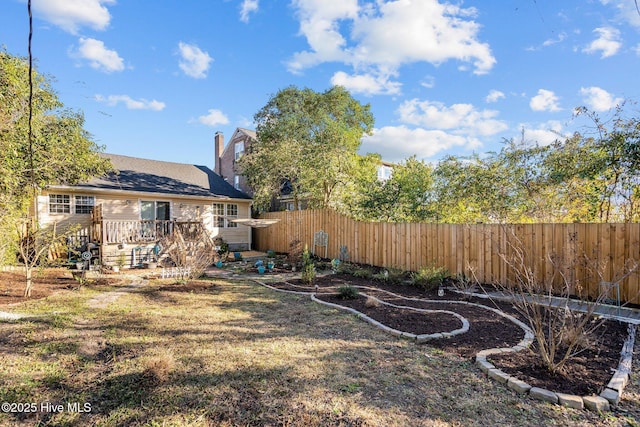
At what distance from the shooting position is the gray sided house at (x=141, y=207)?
36.9 feet

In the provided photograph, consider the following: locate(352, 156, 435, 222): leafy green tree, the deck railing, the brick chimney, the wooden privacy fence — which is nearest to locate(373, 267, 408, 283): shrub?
the wooden privacy fence

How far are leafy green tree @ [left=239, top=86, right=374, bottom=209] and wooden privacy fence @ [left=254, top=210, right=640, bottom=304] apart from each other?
1.45 m

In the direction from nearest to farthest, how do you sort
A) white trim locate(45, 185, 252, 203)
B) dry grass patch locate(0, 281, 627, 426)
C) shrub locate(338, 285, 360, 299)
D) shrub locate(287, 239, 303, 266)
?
dry grass patch locate(0, 281, 627, 426)
shrub locate(338, 285, 360, 299)
white trim locate(45, 185, 252, 203)
shrub locate(287, 239, 303, 266)

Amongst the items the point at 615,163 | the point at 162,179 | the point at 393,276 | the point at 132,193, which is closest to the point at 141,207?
the point at 132,193

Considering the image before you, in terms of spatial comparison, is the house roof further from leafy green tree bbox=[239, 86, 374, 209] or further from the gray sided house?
leafy green tree bbox=[239, 86, 374, 209]

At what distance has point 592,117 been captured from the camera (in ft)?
24.1

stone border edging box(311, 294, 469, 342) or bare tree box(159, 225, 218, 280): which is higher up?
bare tree box(159, 225, 218, 280)

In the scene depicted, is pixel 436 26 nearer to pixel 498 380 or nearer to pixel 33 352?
pixel 498 380

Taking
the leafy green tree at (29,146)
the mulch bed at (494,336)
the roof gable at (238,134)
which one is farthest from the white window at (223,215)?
the mulch bed at (494,336)

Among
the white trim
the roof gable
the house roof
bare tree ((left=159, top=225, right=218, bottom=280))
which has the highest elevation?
the roof gable

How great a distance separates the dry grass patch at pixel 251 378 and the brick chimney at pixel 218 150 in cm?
1971

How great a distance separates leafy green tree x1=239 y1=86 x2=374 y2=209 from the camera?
1346cm

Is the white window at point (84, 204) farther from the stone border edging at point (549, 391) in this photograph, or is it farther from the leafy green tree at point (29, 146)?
the stone border edging at point (549, 391)

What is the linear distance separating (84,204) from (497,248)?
1476 centimetres
